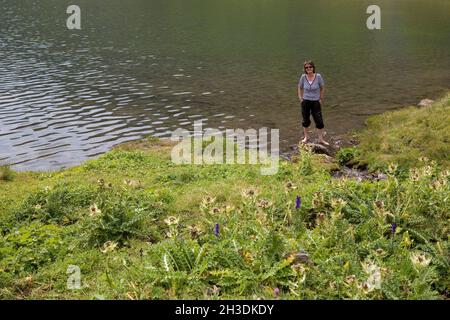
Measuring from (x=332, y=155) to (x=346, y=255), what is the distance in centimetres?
1061

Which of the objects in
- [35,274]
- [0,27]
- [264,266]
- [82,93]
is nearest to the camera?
[264,266]

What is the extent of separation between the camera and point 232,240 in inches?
309

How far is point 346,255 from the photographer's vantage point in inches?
288

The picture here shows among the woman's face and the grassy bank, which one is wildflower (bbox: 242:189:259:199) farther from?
the woman's face

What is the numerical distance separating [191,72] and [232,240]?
26.2 m

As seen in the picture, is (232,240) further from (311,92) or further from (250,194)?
(311,92)

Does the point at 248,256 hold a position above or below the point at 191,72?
below

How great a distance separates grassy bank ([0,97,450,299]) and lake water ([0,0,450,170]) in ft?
23.3

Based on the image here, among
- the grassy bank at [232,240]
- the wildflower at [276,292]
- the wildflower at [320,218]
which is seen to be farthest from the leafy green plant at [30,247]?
the wildflower at [320,218]

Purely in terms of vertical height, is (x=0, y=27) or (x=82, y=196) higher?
(x=0, y=27)

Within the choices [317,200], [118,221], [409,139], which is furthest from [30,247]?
[409,139]

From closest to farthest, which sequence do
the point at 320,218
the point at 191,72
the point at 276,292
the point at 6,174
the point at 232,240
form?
the point at 276,292 → the point at 232,240 → the point at 320,218 → the point at 6,174 → the point at 191,72

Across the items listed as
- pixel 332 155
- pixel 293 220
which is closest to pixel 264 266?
pixel 293 220

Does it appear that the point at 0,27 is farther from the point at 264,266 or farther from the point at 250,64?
the point at 264,266
